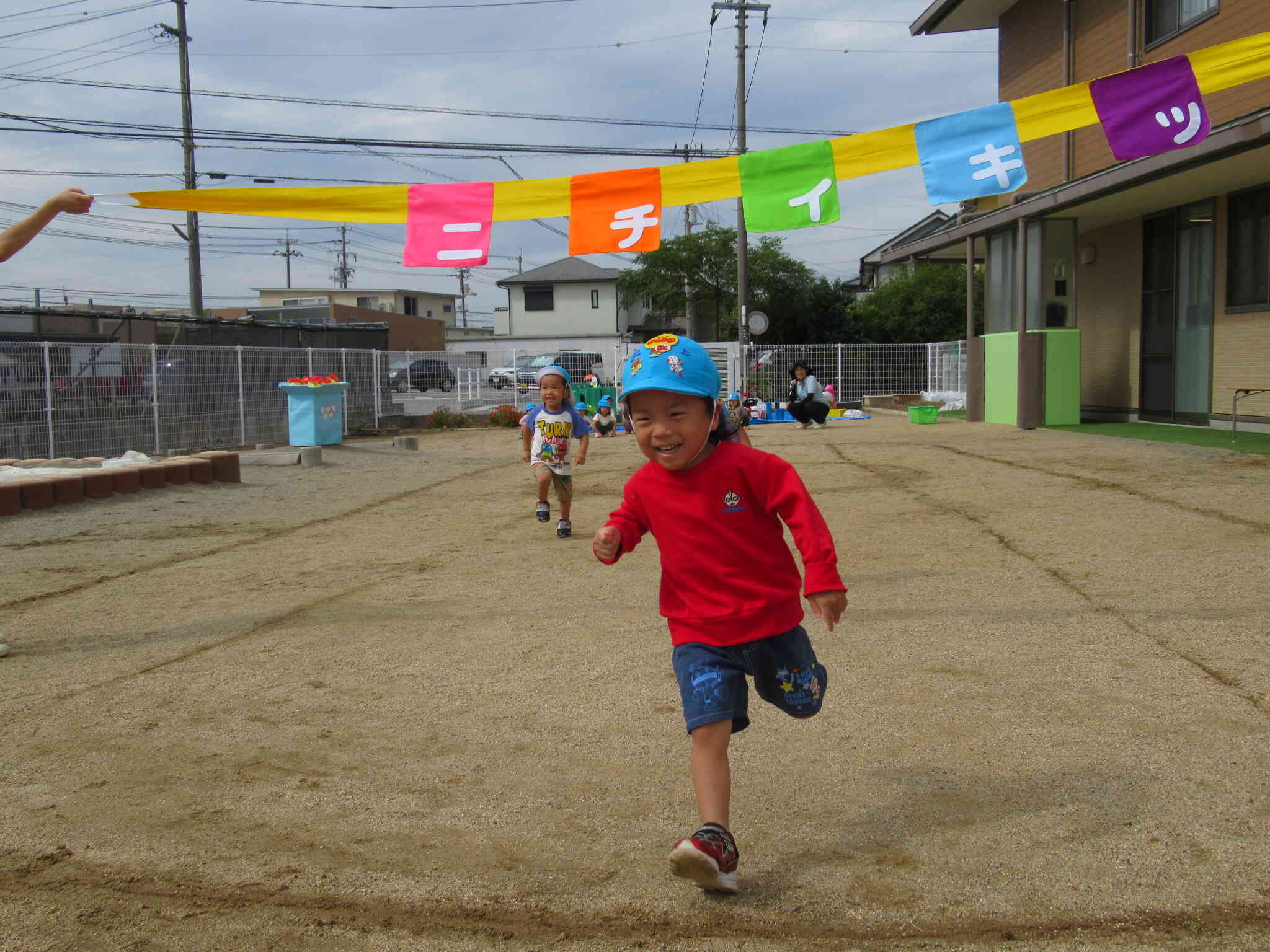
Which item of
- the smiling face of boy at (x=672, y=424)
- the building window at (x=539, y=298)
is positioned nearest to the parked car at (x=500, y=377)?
the smiling face of boy at (x=672, y=424)

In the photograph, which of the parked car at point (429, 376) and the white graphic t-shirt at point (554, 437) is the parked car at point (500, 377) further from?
the white graphic t-shirt at point (554, 437)

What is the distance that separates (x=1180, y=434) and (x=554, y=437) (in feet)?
33.9

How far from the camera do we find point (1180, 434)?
15.1 m

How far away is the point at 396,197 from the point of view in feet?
24.5

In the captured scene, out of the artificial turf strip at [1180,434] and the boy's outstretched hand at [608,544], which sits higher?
the boy's outstretched hand at [608,544]

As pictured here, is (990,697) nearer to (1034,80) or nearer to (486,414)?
(1034,80)

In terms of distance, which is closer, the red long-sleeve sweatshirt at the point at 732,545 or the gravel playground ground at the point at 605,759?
the gravel playground ground at the point at 605,759

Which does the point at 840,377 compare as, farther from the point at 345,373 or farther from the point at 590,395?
the point at 345,373

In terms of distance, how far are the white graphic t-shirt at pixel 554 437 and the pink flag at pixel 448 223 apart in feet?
6.25

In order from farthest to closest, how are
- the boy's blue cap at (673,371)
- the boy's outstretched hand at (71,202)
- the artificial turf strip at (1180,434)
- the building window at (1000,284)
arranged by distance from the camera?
1. the building window at (1000,284)
2. the artificial turf strip at (1180,434)
3. the boy's outstretched hand at (71,202)
4. the boy's blue cap at (673,371)

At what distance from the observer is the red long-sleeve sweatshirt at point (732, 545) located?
115 inches

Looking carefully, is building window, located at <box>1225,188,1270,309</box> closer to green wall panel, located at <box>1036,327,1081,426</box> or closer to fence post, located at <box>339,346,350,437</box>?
green wall panel, located at <box>1036,327,1081,426</box>

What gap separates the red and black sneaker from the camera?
2600 millimetres

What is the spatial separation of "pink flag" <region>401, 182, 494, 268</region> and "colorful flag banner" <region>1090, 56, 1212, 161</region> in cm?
426
